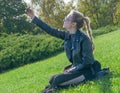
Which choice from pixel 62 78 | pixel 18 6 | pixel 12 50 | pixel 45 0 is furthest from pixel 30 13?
pixel 45 0

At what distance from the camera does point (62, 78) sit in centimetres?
782

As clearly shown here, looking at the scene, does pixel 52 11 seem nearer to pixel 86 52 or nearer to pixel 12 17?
pixel 12 17

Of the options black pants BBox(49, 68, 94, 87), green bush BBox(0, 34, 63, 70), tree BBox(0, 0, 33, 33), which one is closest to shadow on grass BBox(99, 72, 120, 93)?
black pants BBox(49, 68, 94, 87)

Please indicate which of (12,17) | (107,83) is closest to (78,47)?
(107,83)

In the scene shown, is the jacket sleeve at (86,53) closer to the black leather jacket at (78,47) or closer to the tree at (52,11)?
the black leather jacket at (78,47)

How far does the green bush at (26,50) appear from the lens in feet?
77.6

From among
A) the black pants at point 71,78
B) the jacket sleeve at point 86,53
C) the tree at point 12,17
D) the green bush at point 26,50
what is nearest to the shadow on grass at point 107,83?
the black pants at point 71,78

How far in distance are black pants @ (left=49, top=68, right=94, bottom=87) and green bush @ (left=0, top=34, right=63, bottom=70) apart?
1586 cm

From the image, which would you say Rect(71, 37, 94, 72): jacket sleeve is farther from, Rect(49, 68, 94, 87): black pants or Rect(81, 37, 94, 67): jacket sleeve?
Rect(49, 68, 94, 87): black pants

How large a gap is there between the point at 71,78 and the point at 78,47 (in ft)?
2.27

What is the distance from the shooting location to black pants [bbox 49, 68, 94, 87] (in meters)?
7.83

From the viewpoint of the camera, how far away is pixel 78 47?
7.88 m

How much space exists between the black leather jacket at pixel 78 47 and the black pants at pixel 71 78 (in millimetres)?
148

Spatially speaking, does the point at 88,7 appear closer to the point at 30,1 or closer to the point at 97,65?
the point at 30,1
